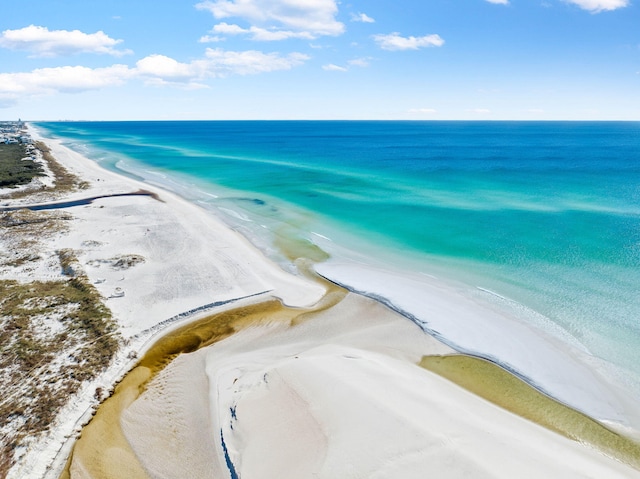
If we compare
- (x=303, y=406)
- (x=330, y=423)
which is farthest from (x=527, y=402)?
(x=303, y=406)

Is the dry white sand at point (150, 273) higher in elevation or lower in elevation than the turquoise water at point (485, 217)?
lower

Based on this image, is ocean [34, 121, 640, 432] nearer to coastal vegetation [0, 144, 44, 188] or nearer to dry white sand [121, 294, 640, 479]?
dry white sand [121, 294, 640, 479]

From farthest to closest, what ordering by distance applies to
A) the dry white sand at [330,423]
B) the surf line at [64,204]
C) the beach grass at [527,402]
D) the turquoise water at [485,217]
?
the surf line at [64,204]
the turquoise water at [485,217]
the beach grass at [527,402]
the dry white sand at [330,423]

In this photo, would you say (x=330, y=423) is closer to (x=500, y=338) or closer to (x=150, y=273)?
(x=500, y=338)

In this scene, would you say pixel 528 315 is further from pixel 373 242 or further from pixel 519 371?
pixel 373 242

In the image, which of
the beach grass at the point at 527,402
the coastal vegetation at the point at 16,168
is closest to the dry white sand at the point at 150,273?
the beach grass at the point at 527,402

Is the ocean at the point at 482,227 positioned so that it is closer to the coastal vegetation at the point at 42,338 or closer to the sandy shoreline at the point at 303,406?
the sandy shoreline at the point at 303,406
